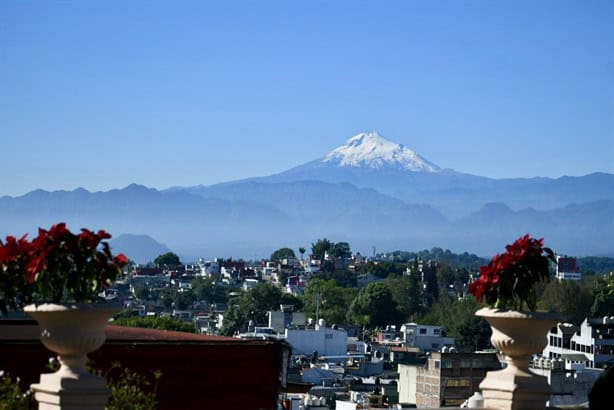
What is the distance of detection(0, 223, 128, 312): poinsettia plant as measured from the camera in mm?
7473

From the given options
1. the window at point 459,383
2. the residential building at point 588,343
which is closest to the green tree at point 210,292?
the residential building at point 588,343

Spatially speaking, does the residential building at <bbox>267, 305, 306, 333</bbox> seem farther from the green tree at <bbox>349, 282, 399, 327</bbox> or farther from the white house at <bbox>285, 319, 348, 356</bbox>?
the green tree at <bbox>349, 282, 399, 327</bbox>

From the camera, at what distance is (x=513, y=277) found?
871cm

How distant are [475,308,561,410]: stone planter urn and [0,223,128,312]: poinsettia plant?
7.12 ft

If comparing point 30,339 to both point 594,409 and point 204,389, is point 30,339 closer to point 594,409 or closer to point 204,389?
point 204,389

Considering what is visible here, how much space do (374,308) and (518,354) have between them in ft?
442

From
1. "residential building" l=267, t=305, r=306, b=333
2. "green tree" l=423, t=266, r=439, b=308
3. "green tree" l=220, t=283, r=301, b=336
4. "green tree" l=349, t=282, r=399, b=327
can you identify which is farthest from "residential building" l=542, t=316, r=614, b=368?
"green tree" l=423, t=266, r=439, b=308

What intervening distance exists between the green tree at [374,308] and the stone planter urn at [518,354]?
132390 mm

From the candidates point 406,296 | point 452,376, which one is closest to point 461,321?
point 406,296

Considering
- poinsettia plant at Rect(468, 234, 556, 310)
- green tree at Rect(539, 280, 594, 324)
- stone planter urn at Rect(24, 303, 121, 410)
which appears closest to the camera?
stone planter urn at Rect(24, 303, 121, 410)

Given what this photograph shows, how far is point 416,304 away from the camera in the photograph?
14675cm

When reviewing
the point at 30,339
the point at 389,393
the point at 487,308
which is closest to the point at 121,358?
the point at 30,339

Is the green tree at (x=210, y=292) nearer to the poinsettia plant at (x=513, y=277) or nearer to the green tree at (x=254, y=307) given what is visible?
the green tree at (x=254, y=307)

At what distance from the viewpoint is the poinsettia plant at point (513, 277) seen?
28.5 ft
